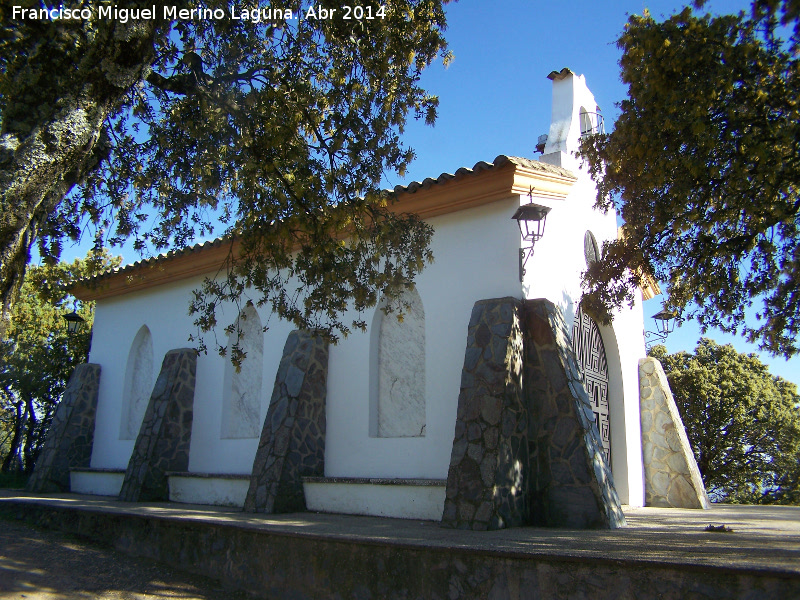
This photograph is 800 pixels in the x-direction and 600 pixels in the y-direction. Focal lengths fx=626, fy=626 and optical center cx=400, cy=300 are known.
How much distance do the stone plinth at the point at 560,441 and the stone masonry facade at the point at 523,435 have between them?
1 cm

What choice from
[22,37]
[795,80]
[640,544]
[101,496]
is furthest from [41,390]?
[795,80]

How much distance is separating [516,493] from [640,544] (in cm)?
164

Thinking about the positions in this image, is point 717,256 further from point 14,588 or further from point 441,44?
point 14,588

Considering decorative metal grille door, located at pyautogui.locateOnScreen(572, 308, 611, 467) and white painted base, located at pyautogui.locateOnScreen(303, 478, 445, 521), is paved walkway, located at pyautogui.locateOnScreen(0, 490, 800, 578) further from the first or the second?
decorative metal grille door, located at pyautogui.locateOnScreen(572, 308, 611, 467)

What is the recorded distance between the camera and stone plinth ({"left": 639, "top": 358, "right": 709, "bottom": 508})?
9.88m

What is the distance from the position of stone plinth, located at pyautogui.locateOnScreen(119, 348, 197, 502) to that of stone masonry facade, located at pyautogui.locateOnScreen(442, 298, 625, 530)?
5.75 meters

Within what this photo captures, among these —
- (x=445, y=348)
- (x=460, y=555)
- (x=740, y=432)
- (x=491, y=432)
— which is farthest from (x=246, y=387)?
(x=740, y=432)

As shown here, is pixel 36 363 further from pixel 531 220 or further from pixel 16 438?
pixel 531 220

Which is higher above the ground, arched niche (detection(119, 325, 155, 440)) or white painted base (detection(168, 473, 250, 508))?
arched niche (detection(119, 325, 155, 440))

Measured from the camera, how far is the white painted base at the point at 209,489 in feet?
30.2

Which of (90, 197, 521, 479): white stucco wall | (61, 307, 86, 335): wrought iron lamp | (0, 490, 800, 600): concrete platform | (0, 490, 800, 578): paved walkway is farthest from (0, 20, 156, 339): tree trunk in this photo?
(61, 307, 86, 335): wrought iron lamp

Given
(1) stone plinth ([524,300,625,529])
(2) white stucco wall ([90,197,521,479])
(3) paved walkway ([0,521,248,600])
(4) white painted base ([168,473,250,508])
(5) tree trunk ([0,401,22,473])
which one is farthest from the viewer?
(5) tree trunk ([0,401,22,473])

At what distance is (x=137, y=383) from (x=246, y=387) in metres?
3.32

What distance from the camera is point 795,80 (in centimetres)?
582
